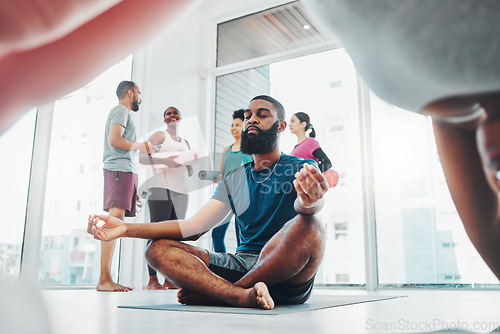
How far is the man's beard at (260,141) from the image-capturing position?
4.25 ft

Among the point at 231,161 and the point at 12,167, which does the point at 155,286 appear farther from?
the point at 12,167

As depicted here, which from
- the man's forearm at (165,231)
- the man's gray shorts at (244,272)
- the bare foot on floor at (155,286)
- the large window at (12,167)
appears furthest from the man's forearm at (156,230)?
the bare foot on floor at (155,286)

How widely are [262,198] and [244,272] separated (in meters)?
0.20

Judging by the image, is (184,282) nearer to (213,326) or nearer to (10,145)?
(213,326)

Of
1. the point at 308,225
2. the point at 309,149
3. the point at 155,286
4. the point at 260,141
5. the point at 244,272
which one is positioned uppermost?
the point at 309,149

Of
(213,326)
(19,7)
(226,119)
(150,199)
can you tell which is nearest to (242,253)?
(213,326)

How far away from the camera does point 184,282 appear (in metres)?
1.15

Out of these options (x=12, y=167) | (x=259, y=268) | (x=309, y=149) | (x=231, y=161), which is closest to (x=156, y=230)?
(x=259, y=268)

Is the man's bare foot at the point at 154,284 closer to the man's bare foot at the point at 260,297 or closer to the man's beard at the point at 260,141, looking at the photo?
the man's beard at the point at 260,141

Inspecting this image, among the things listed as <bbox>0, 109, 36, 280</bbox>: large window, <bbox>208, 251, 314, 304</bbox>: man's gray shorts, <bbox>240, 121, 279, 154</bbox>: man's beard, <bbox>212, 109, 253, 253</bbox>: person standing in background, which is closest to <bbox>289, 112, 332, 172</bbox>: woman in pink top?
<bbox>212, 109, 253, 253</bbox>: person standing in background

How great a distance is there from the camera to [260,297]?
3.25 feet

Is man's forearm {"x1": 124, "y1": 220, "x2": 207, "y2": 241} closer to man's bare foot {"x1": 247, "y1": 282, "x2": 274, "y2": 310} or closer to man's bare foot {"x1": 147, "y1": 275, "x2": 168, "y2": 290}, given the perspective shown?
man's bare foot {"x1": 247, "y1": 282, "x2": 274, "y2": 310}

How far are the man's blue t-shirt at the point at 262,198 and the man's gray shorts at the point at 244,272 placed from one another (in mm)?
51

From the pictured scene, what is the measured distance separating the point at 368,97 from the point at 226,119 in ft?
11.3
